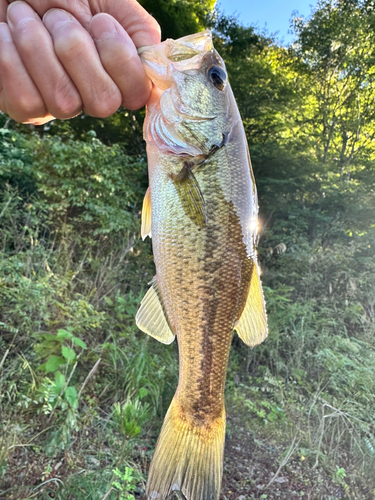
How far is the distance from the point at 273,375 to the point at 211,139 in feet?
15.9

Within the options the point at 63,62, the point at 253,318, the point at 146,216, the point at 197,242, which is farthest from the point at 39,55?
the point at 253,318

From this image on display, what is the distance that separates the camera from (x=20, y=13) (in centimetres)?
121

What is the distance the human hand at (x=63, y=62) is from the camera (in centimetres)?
121

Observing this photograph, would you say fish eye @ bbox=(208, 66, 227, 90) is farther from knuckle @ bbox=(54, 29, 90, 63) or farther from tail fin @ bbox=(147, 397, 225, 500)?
tail fin @ bbox=(147, 397, 225, 500)

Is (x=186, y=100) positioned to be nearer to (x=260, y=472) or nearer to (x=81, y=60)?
(x=81, y=60)

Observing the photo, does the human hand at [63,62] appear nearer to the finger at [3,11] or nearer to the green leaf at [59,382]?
the finger at [3,11]

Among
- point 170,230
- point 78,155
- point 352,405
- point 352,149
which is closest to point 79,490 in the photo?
point 170,230

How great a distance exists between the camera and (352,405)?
434 cm

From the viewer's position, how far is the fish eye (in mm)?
1529

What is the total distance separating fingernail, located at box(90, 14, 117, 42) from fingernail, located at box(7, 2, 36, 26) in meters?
0.21

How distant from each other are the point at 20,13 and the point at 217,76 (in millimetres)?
822

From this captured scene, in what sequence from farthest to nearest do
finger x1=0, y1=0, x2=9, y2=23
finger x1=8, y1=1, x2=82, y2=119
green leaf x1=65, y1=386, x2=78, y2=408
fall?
green leaf x1=65, y1=386, x2=78, y2=408, finger x1=0, y1=0, x2=9, y2=23, finger x1=8, y1=1, x2=82, y2=119

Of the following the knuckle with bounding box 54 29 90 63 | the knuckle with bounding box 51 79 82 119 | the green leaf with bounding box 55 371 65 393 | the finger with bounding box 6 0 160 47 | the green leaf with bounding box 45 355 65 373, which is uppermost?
the finger with bounding box 6 0 160 47

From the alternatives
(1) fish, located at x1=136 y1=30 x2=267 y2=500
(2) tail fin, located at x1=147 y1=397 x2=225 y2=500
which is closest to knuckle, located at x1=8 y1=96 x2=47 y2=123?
(1) fish, located at x1=136 y1=30 x2=267 y2=500
